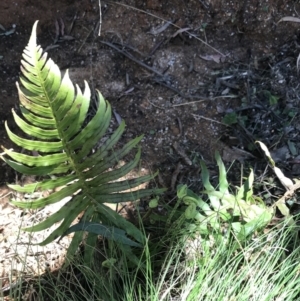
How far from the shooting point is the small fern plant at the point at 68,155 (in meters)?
1.89

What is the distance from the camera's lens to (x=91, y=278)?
83.4 inches

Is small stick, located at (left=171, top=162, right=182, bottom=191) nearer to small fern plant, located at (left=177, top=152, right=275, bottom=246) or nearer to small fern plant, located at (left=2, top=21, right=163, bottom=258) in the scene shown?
small fern plant, located at (left=177, top=152, right=275, bottom=246)

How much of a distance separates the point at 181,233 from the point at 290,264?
0.49 meters

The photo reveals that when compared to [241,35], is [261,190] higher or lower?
lower

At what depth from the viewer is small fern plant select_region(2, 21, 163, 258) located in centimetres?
189

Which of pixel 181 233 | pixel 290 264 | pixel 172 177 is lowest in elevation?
pixel 290 264

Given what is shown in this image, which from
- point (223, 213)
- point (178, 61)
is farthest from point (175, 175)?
point (178, 61)

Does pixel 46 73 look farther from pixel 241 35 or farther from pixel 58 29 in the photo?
→ pixel 241 35

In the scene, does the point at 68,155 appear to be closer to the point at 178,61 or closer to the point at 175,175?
the point at 175,175

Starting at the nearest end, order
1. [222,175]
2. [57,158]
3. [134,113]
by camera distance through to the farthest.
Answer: [57,158], [222,175], [134,113]

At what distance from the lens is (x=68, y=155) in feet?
6.77

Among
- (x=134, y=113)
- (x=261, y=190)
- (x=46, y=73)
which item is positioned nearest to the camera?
(x=46, y=73)

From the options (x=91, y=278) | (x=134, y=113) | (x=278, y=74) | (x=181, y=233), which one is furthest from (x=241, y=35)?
(x=91, y=278)

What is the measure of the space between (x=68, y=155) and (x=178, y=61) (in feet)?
3.34
